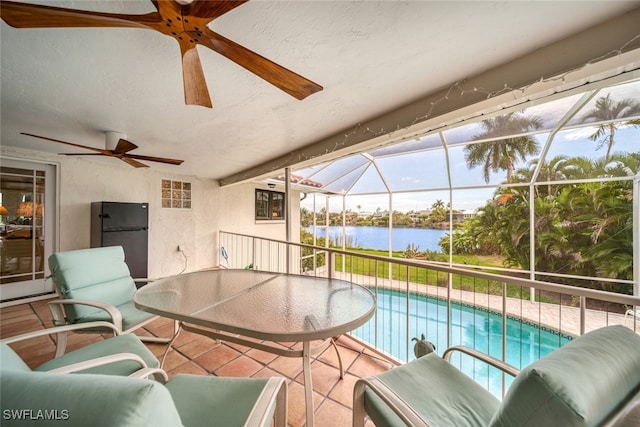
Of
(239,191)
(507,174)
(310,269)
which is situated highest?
(507,174)

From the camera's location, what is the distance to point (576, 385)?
1.97 ft

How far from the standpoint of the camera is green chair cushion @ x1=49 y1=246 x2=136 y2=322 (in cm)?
200

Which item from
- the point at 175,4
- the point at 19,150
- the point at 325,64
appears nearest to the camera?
the point at 175,4

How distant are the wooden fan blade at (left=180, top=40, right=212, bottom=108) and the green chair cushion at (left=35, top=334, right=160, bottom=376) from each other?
1.63 m

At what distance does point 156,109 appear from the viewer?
86.7 inches

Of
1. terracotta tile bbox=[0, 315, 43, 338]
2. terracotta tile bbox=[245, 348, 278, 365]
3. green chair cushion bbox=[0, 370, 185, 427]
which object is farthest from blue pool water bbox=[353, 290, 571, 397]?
terracotta tile bbox=[0, 315, 43, 338]

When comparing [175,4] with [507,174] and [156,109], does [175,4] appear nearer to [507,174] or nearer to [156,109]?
[156,109]

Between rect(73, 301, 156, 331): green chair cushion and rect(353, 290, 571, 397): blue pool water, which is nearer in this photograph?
rect(73, 301, 156, 331): green chair cushion

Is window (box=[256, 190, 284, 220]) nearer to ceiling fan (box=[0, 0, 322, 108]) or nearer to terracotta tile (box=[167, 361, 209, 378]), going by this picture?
terracotta tile (box=[167, 361, 209, 378])

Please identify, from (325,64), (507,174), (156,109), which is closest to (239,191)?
(156,109)

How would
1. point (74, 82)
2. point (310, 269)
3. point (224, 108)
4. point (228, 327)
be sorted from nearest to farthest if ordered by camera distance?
1. point (228, 327)
2. point (74, 82)
3. point (224, 108)
4. point (310, 269)

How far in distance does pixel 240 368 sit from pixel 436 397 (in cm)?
165

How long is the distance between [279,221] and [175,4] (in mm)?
6662

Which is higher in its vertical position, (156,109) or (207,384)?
(156,109)
